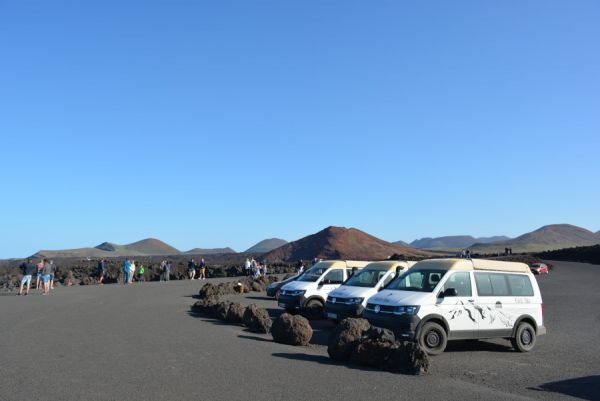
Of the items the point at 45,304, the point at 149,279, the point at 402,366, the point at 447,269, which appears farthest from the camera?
the point at 149,279

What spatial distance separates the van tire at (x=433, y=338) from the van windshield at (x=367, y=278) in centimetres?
446

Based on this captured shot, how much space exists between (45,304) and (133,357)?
502 inches

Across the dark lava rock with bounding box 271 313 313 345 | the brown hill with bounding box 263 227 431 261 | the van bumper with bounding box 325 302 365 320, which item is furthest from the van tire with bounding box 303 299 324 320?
the brown hill with bounding box 263 227 431 261

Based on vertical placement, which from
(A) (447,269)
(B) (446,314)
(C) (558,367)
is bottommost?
(C) (558,367)

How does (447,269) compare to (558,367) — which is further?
(447,269)

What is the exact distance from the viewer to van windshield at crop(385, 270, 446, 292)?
40.2ft

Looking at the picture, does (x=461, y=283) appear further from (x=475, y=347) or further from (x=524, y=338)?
(x=524, y=338)

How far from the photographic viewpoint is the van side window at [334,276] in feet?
62.9

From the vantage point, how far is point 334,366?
999 centimetres

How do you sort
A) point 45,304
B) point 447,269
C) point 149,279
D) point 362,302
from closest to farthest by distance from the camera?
point 447,269 → point 362,302 → point 45,304 → point 149,279

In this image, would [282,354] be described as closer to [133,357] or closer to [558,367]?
[133,357]

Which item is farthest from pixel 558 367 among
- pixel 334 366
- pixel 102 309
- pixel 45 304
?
pixel 45 304

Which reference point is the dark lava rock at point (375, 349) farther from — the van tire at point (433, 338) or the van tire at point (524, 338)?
the van tire at point (524, 338)

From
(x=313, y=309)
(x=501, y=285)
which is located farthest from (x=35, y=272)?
(x=501, y=285)
